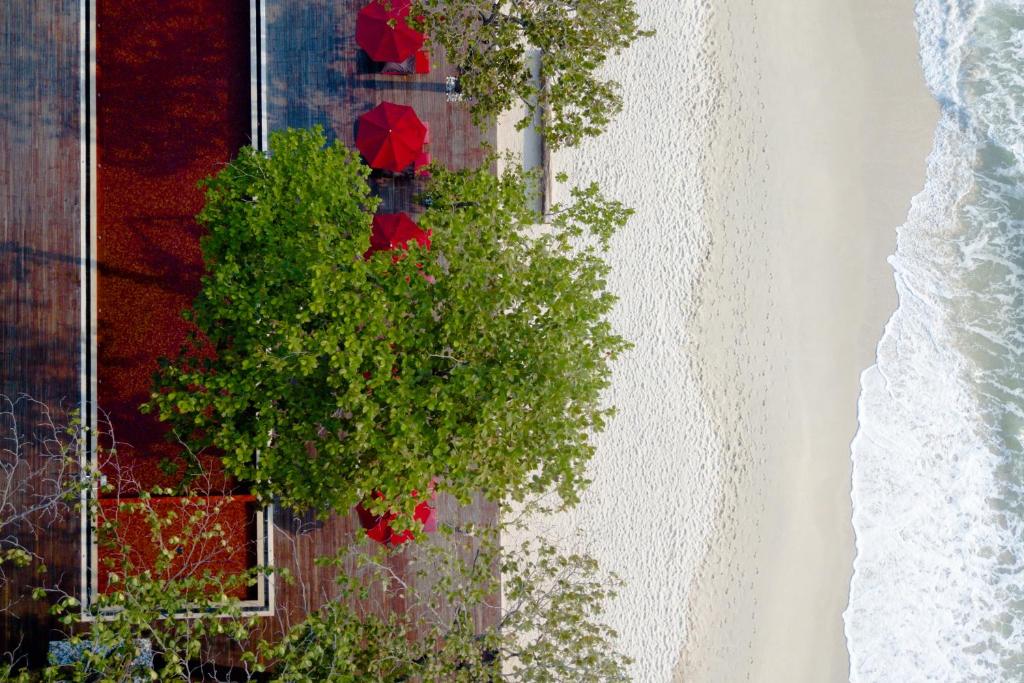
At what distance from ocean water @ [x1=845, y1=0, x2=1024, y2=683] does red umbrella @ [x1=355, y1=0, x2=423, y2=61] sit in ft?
42.1

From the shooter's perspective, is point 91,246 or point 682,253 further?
point 682,253

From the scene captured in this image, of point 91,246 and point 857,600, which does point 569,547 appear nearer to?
point 857,600

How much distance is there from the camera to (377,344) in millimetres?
11773

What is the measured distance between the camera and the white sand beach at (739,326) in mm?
17234

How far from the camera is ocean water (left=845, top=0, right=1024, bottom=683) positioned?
705 inches

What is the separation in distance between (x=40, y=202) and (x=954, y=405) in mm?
21430

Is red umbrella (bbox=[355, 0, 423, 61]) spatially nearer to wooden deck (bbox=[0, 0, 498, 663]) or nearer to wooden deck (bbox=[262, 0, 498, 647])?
wooden deck (bbox=[262, 0, 498, 647])

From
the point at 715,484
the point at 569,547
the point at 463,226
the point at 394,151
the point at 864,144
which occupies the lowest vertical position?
the point at 569,547

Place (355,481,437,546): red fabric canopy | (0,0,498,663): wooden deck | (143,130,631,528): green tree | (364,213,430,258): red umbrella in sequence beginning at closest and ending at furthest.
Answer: (143,130,631,528): green tree < (355,481,437,546): red fabric canopy < (364,213,430,258): red umbrella < (0,0,498,663): wooden deck

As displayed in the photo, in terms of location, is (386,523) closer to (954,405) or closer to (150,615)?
(150,615)

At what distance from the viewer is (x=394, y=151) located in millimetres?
14773

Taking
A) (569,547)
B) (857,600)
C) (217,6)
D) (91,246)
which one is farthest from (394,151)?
(857,600)

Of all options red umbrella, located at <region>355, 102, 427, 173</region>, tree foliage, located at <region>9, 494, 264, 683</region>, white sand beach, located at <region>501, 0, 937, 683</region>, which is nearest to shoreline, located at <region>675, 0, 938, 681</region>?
white sand beach, located at <region>501, 0, 937, 683</region>

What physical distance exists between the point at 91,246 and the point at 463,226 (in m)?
8.41
